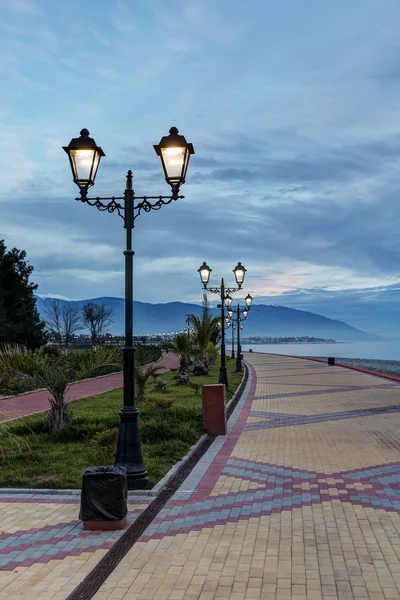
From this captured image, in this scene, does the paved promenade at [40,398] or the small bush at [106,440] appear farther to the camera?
the paved promenade at [40,398]

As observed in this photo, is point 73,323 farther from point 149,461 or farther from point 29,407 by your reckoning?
point 149,461

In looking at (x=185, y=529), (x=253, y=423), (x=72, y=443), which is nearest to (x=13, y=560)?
(x=185, y=529)

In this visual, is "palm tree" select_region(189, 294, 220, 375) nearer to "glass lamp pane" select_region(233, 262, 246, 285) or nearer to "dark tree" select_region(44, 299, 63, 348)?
"glass lamp pane" select_region(233, 262, 246, 285)

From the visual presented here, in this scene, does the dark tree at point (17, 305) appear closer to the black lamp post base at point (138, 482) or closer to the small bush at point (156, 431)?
the small bush at point (156, 431)

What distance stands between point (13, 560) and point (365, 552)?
9.94 ft

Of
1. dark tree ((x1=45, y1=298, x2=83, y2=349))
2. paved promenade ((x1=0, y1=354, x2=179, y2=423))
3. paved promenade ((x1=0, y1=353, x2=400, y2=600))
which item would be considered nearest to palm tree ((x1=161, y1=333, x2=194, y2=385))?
paved promenade ((x1=0, y1=354, x2=179, y2=423))

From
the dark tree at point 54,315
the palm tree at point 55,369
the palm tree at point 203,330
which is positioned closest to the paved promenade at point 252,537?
the palm tree at point 55,369

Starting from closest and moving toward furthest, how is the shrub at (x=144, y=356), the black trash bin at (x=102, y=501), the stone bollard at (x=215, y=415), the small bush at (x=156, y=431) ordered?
the black trash bin at (x=102, y=501)
the small bush at (x=156, y=431)
the stone bollard at (x=215, y=415)
the shrub at (x=144, y=356)

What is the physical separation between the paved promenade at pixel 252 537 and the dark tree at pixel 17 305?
2067 centimetres

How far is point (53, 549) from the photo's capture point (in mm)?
5250

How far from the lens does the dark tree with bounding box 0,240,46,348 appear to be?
93.4ft

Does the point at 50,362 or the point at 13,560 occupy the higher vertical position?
the point at 50,362

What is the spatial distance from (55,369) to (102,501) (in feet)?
17.2

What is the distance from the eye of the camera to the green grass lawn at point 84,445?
8.02 meters
